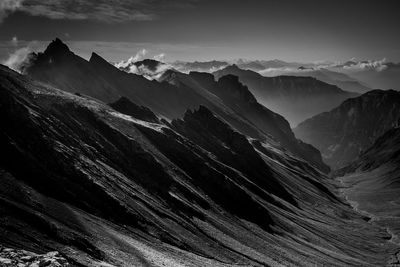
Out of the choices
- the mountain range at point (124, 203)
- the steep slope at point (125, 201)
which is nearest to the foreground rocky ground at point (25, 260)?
the mountain range at point (124, 203)

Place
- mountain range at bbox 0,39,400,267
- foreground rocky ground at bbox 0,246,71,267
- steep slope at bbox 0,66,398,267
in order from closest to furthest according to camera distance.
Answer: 1. foreground rocky ground at bbox 0,246,71,267
2. mountain range at bbox 0,39,400,267
3. steep slope at bbox 0,66,398,267

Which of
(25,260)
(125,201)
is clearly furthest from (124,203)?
(25,260)

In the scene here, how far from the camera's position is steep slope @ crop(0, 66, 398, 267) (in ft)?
227

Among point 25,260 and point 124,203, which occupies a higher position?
point 25,260

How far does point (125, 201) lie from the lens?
9744 centimetres

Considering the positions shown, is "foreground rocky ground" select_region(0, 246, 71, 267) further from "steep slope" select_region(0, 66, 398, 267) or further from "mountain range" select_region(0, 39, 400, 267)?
"steep slope" select_region(0, 66, 398, 267)

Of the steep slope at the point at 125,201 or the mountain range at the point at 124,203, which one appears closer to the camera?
the mountain range at the point at 124,203

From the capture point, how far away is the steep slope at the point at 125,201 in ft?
227

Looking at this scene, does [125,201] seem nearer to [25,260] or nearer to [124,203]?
[124,203]

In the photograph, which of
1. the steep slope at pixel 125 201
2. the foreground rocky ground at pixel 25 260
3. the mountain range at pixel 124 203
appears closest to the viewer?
the foreground rocky ground at pixel 25 260

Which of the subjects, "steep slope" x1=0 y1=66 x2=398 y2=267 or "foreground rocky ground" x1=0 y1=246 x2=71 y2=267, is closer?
"foreground rocky ground" x1=0 y1=246 x2=71 y2=267

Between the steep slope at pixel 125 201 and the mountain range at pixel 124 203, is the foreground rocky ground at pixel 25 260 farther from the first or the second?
the steep slope at pixel 125 201

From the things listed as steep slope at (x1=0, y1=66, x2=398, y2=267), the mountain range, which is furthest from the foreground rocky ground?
steep slope at (x1=0, y1=66, x2=398, y2=267)

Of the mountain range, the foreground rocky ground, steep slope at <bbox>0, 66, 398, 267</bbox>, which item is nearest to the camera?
the foreground rocky ground
